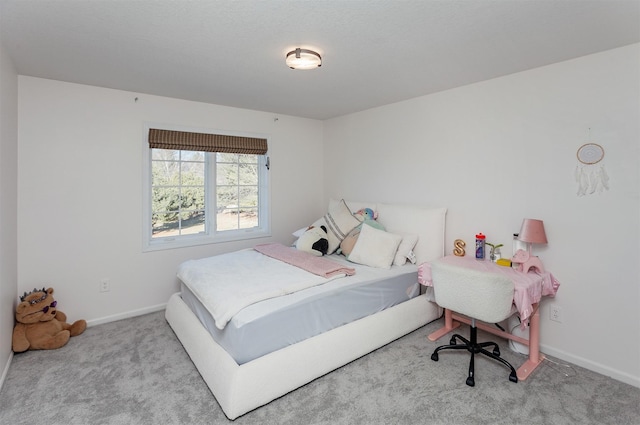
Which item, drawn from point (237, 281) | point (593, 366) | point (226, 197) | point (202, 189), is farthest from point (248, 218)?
point (593, 366)

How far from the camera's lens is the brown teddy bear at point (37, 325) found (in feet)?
8.66

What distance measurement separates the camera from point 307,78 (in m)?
2.92

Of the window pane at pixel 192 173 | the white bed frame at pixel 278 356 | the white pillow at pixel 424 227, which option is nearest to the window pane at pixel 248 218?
the window pane at pixel 192 173

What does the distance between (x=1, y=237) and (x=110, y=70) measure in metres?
1.51

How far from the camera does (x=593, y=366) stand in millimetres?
2436

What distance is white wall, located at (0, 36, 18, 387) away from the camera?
228 cm

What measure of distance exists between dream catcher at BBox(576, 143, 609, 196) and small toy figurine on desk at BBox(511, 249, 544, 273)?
0.59 m

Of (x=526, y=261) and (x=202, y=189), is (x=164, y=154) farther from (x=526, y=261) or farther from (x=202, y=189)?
(x=526, y=261)

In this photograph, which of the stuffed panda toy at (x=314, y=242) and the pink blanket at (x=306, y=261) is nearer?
the pink blanket at (x=306, y=261)

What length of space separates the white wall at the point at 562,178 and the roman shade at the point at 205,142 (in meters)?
2.02

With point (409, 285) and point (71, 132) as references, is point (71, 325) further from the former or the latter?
point (409, 285)

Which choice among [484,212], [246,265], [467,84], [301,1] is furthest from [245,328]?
[467,84]

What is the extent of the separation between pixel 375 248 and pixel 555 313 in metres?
1.58

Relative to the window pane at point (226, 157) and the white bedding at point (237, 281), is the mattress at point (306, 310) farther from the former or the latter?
the window pane at point (226, 157)
